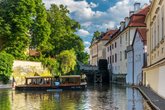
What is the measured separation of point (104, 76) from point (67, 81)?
33255 millimetres

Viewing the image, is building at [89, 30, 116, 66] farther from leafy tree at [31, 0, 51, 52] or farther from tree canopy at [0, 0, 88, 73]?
leafy tree at [31, 0, 51, 52]

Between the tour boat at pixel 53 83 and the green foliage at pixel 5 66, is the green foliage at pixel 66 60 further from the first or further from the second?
the tour boat at pixel 53 83

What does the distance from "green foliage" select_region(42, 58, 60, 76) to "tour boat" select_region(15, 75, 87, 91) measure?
43.5 feet

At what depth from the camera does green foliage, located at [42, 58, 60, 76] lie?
68.6m

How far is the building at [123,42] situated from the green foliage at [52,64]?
10.9 meters

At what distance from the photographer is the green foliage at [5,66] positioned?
55000mm

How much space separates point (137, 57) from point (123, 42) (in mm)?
13046

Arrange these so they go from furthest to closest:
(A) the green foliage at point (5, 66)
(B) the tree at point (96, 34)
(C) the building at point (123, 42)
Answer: (B) the tree at point (96, 34)
(C) the building at point (123, 42)
(A) the green foliage at point (5, 66)

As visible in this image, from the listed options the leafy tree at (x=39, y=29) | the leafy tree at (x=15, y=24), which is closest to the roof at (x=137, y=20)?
the leafy tree at (x=39, y=29)

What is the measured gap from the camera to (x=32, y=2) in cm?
6231

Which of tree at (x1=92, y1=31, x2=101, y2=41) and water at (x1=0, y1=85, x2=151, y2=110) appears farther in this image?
tree at (x1=92, y1=31, x2=101, y2=41)

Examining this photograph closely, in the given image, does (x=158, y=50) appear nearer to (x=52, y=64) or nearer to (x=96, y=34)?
(x=52, y=64)

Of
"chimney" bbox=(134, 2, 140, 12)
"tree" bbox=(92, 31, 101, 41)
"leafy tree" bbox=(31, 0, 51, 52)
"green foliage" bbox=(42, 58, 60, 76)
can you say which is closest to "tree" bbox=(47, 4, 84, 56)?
"green foliage" bbox=(42, 58, 60, 76)

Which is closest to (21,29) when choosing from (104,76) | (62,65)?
(62,65)
